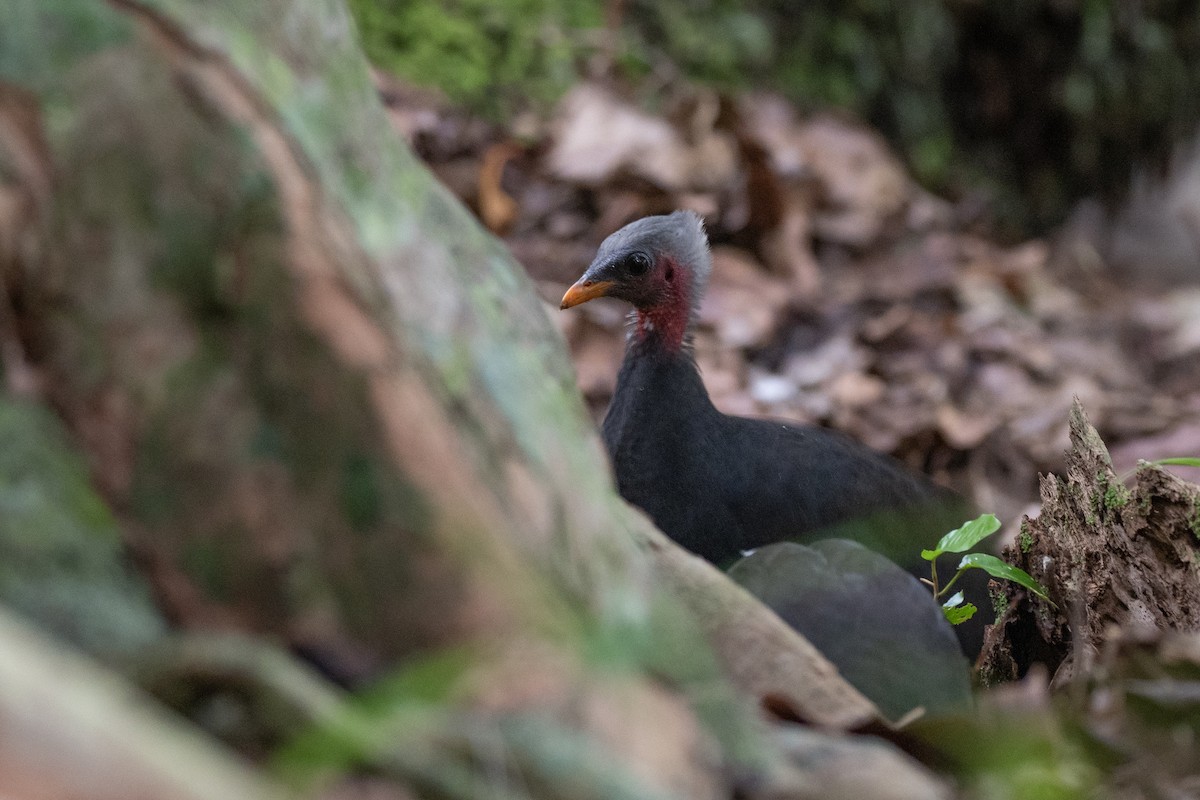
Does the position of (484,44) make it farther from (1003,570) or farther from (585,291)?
(1003,570)

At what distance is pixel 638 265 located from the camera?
3.32 m

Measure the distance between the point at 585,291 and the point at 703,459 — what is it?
57 centimetres

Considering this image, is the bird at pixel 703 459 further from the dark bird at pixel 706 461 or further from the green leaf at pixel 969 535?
the green leaf at pixel 969 535

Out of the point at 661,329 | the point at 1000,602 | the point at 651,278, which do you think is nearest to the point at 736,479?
the point at 661,329

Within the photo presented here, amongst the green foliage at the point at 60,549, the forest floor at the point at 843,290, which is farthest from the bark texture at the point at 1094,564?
the forest floor at the point at 843,290

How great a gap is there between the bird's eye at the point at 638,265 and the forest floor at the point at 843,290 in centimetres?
107

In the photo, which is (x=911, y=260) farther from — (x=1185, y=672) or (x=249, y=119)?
(x=249, y=119)

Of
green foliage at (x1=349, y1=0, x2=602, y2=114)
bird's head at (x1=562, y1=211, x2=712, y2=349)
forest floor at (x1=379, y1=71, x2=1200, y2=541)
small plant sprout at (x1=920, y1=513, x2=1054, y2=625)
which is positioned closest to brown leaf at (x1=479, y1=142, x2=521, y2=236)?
forest floor at (x1=379, y1=71, x2=1200, y2=541)

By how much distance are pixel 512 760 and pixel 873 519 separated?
2051 mm

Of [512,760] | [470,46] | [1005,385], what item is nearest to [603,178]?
[470,46]

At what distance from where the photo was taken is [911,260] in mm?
5805

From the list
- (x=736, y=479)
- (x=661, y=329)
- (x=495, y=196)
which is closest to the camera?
(x=736, y=479)

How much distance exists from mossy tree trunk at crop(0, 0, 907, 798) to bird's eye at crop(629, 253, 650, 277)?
1.99 metres

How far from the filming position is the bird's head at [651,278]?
3297 millimetres
